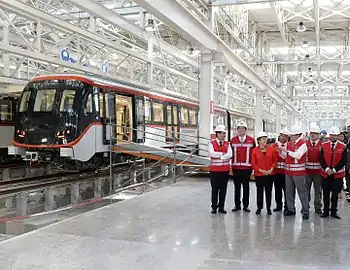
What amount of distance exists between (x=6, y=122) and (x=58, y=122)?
4.67 metres

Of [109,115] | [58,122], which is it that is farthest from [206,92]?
[58,122]

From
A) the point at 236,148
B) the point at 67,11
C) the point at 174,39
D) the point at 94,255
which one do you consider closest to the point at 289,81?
Answer: the point at 174,39

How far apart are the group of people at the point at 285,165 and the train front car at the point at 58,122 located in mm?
5478

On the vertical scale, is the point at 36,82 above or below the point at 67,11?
below

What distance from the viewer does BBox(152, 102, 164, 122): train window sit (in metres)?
16.0

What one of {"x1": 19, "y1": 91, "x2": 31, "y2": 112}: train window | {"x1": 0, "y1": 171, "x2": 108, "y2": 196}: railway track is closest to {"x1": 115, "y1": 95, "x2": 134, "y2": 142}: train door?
{"x1": 0, "y1": 171, "x2": 108, "y2": 196}: railway track

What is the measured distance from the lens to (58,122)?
1228cm

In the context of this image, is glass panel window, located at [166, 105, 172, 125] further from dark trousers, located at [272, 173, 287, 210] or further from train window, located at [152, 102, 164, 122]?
dark trousers, located at [272, 173, 287, 210]

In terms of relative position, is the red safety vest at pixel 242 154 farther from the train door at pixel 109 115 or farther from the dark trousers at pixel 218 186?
the train door at pixel 109 115

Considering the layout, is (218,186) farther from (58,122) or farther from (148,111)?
(148,111)

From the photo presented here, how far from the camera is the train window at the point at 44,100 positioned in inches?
495

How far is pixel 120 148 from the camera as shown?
12.9m

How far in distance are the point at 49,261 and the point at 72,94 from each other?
7.84 metres

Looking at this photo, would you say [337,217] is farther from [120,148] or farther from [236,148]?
[120,148]
